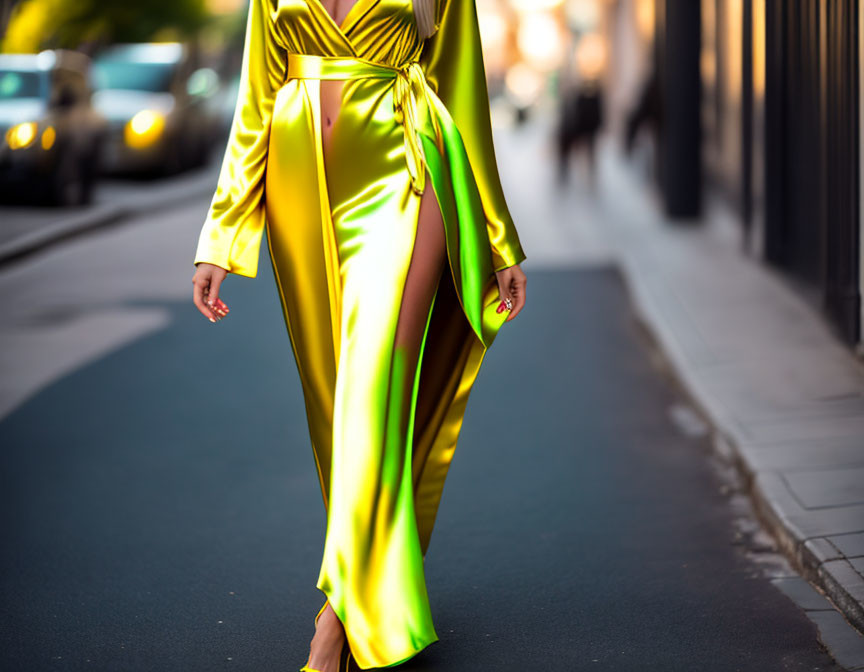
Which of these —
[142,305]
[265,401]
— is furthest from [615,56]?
[265,401]

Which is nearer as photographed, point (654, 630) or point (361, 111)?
point (361, 111)

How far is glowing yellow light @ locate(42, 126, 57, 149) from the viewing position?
52.9 ft

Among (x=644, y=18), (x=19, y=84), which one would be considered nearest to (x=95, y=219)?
(x=19, y=84)

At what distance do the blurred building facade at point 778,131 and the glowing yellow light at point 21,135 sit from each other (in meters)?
6.65

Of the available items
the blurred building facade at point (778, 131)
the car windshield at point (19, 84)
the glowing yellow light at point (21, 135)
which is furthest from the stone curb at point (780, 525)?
the car windshield at point (19, 84)

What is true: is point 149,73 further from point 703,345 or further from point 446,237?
point 446,237

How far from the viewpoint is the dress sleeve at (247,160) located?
3617 millimetres

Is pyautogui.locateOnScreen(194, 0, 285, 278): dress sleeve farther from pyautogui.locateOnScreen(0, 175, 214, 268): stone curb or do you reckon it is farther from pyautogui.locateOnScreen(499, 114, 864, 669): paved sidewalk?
pyautogui.locateOnScreen(0, 175, 214, 268): stone curb

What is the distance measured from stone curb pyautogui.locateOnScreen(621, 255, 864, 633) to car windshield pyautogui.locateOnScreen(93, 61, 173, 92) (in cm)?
1499

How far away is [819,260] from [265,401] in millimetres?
3599

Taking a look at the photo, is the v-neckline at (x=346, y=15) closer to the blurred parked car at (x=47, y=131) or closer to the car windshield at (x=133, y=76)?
the blurred parked car at (x=47, y=131)

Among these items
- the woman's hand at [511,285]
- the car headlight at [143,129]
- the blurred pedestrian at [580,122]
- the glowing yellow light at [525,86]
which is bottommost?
the glowing yellow light at [525,86]

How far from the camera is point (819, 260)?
9055mm

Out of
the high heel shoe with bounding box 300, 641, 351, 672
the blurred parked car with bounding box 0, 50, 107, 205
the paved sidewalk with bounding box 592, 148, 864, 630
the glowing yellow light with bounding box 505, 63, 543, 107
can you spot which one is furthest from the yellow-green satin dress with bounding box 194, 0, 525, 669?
the glowing yellow light with bounding box 505, 63, 543, 107
